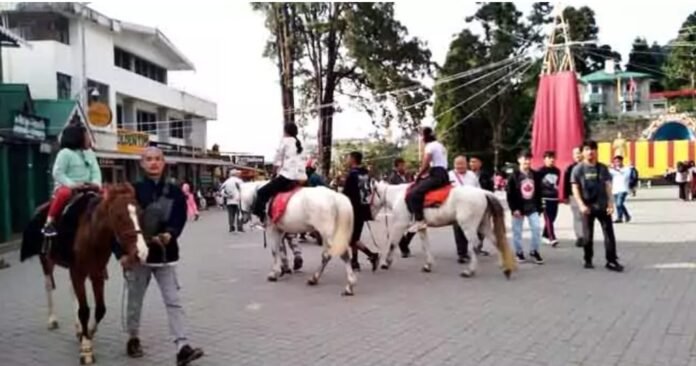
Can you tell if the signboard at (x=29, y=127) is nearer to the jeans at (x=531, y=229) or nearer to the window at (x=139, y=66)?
the jeans at (x=531, y=229)

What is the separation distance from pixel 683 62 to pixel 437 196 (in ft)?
192

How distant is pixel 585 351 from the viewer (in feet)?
19.6

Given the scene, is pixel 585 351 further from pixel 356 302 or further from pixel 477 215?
pixel 477 215

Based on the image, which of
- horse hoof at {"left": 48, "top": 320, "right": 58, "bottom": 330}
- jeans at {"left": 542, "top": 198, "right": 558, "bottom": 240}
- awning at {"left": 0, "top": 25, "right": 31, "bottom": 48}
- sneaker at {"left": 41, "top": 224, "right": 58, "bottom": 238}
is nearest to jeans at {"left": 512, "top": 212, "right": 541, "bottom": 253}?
jeans at {"left": 542, "top": 198, "right": 558, "bottom": 240}

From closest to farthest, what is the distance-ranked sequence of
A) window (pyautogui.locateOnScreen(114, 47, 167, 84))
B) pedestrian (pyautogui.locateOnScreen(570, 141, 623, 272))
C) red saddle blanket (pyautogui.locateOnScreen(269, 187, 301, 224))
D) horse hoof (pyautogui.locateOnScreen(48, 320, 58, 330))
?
horse hoof (pyautogui.locateOnScreen(48, 320, 58, 330)) → red saddle blanket (pyautogui.locateOnScreen(269, 187, 301, 224)) → pedestrian (pyautogui.locateOnScreen(570, 141, 623, 272)) → window (pyautogui.locateOnScreen(114, 47, 167, 84))

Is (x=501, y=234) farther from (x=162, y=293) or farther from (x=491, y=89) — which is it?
(x=491, y=89)

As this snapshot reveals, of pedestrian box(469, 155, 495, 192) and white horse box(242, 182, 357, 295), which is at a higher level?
pedestrian box(469, 155, 495, 192)

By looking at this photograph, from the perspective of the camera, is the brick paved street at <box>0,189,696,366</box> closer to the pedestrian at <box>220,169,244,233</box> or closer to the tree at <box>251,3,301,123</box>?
the pedestrian at <box>220,169,244,233</box>

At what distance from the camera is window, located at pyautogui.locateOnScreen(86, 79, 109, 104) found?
30922 millimetres

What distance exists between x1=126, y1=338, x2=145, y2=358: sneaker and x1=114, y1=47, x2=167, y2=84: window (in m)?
Answer: 33.6

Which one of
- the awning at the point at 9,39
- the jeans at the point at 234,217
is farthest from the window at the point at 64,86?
the jeans at the point at 234,217

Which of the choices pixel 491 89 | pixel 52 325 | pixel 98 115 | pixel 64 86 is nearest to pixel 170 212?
pixel 52 325

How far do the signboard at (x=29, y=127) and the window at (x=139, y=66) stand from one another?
62.1 feet

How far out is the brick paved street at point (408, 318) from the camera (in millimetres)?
6039
